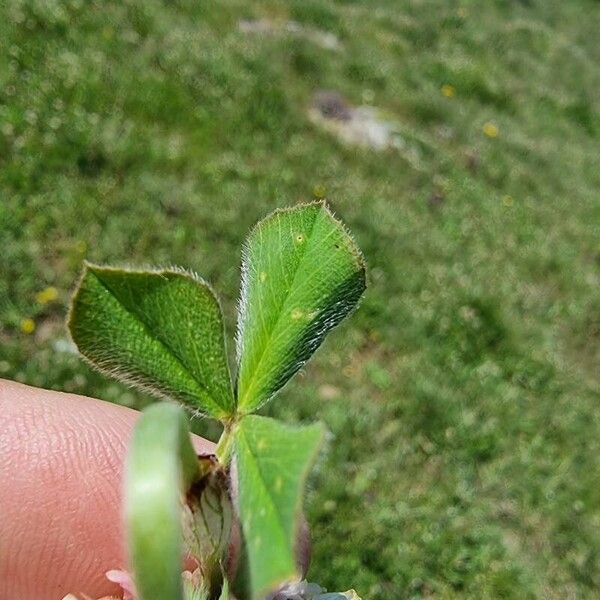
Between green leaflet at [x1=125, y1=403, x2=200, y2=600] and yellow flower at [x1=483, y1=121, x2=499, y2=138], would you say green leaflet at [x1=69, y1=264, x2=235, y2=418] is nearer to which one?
green leaflet at [x1=125, y1=403, x2=200, y2=600]

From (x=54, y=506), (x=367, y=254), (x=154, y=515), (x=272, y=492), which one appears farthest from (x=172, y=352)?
(x=367, y=254)

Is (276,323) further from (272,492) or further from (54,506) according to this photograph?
(54,506)

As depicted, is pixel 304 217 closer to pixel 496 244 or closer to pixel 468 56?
pixel 496 244

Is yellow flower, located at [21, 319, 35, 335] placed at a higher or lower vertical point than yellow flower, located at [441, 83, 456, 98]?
lower

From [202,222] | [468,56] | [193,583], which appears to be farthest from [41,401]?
[468,56]

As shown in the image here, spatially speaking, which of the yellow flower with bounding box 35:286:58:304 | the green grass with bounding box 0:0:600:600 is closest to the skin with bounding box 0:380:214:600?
the green grass with bounding box 0:0:600:600

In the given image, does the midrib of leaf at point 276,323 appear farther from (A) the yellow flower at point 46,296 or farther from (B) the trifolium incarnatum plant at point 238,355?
(A) the yellow flower at point 46,296

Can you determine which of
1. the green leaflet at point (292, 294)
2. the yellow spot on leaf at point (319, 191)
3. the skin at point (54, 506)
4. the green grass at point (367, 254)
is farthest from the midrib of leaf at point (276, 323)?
the yellow spot on leaf at point (319, 191)
